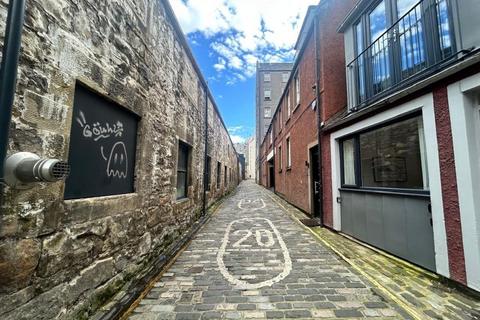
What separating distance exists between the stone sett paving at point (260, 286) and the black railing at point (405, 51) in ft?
11.8

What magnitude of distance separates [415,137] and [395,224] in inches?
61.8

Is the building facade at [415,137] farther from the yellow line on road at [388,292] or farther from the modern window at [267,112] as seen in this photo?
the modern window at [267,112]

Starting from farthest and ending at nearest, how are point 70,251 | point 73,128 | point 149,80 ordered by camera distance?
point 149,80 → point 73,128 → point 70,251

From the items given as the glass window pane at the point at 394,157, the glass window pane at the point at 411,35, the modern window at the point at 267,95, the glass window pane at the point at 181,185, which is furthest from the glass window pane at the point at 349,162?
the modern window at the point at 267,95

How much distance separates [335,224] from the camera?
5656 mm

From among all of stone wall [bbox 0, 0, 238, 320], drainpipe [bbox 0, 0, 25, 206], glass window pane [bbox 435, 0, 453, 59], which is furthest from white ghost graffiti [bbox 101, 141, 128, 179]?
glass window pane [bbox 435, 0, 453, 59]

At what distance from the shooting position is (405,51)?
4.13 meters

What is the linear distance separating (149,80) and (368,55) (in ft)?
16.4

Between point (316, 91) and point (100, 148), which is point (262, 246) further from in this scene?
point (316, 91)

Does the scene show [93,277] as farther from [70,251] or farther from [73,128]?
[73,128]

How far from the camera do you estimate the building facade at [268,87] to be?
1377 inches

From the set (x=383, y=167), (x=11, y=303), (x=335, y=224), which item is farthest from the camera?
(x=335, y=224)

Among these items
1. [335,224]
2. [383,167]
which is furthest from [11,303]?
[335,224]

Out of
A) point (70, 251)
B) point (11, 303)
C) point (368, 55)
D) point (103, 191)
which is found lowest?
point (11, 303)
